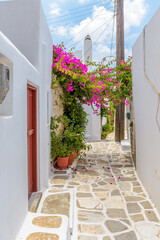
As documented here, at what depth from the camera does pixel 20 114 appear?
2.09m

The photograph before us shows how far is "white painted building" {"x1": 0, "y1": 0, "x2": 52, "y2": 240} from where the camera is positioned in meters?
→ 1.61

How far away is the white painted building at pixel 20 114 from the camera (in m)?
1.61

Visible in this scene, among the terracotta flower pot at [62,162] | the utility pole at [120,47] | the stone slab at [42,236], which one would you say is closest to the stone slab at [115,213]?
the stone slab at [42,236]

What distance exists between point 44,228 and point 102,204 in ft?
5.11

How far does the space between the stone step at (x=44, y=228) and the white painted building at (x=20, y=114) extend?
3.9 inches

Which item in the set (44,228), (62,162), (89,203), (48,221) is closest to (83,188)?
(89,203)

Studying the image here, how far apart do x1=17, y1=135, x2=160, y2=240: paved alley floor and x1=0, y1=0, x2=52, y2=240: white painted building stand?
47cm

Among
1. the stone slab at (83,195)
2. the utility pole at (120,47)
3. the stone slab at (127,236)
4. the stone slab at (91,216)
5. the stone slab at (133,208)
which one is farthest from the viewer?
the utility pole at (120,47)

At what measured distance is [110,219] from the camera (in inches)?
110


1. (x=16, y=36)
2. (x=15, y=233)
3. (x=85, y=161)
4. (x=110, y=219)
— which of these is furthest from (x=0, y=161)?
(x=85, y=161)

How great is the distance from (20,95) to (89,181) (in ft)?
9.85

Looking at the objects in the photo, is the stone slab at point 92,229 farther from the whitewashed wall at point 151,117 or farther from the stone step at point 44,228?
the whitewashed wall at point 151,117

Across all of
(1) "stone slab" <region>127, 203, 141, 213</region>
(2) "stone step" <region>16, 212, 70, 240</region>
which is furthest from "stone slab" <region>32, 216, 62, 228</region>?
(1) "stone slab" <region>127, 203, 141, 213</region>

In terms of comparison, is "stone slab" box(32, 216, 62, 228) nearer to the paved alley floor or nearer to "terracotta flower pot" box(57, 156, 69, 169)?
the paved alley floor
